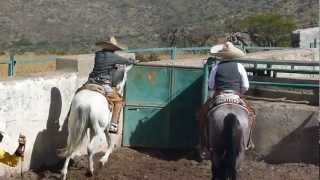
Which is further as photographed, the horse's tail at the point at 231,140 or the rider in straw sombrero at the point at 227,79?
the rider in straw sombrero at the point at 227,79

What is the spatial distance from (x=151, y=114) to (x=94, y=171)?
6.17ft

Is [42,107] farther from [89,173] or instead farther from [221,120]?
[221,120]

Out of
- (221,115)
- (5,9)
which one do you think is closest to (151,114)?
(221,115)

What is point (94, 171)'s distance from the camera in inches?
362

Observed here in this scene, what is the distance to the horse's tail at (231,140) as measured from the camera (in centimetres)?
700

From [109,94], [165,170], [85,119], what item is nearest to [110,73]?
[109,94]

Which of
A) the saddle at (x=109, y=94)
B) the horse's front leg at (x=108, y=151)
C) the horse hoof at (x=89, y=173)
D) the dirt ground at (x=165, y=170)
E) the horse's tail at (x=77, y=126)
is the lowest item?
the dirt ground at (x=165, y=170)

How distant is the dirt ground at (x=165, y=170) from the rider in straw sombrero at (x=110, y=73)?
0.62 m

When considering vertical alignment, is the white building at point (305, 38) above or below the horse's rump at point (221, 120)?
above

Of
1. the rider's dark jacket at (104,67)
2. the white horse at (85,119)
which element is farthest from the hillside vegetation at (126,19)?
the white horse at (85,119)

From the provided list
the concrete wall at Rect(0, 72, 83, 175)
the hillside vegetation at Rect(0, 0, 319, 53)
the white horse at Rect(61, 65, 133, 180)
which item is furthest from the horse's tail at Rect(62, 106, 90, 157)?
the hillside vegetation at Rect(0, 0, 319, 53)

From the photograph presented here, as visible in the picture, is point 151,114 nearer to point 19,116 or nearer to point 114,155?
point 114,155

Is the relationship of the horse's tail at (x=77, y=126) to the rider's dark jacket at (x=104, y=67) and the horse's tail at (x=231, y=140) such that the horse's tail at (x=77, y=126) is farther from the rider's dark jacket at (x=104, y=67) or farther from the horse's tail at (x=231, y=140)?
the horse's tail at (x=231, y=140)

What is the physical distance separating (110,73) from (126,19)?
44337 mm
